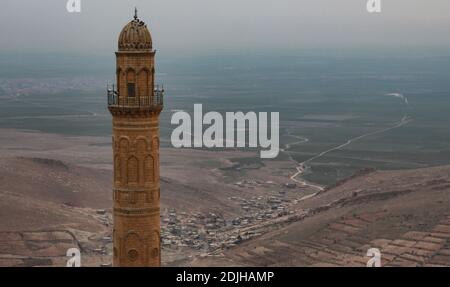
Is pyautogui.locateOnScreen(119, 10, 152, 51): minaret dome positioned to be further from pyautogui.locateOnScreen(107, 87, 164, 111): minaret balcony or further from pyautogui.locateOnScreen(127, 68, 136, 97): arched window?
pyautogui.locateOnScreen(107, 87, 164, 111): minaret balcony

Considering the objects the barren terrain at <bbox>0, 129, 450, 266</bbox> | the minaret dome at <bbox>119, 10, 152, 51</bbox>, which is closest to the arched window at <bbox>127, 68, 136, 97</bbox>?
the minaret dome at <bbox>119, 10, 152, 51</bbox>

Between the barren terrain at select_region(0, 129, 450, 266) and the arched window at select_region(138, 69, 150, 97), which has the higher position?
the arched window at select_region(138, 69, 150, 97)

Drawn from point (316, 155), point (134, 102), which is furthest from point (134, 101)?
point (316, 155)

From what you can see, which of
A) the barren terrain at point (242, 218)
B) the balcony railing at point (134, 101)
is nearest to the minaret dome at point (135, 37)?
the balcony railing at point (134, 101)

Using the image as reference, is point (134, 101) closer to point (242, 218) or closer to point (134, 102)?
point (134, 102)

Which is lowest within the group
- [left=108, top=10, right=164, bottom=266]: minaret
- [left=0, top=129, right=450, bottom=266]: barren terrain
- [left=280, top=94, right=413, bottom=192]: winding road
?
[left=280, top=94, right=413, bottom=192]: winding road

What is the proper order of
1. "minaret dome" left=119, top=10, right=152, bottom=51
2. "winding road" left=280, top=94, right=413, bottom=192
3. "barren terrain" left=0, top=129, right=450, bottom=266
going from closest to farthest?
1. "minaret dome" left=119, top=10, right=152, bottom=51
2. "barren terrain" left=0, top=129, right=450, bottom=266
3. "winding road" left=280, top=94, right=413, bottom=192
